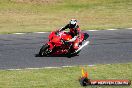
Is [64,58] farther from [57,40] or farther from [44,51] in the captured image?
[44,51]

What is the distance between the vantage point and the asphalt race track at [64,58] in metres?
18.1

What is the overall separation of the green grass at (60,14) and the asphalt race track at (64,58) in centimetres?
267

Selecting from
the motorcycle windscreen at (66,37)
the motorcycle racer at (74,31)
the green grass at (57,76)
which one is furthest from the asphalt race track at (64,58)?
the green grass at (57,76)

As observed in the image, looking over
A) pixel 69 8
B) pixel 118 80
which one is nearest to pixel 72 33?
pixel 118 80

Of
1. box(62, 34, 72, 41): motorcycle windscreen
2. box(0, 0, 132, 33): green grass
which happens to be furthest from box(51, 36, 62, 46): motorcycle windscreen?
box(0, 0, 132, 33): green grass

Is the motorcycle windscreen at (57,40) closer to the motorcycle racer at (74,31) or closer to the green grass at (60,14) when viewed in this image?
the motorcycle racer at (74,31)

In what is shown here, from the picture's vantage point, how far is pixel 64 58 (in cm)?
1902

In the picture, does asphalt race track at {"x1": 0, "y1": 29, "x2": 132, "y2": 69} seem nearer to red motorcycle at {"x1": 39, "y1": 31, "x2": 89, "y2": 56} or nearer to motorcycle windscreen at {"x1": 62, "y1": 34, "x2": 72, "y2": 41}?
red motorcycle at {"x1": 39, "y1": 31, "x2": 89, "y2": 56}

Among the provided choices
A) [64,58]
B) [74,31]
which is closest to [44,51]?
[64,58]

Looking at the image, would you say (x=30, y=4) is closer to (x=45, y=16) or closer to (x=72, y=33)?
(x=45, y=16)

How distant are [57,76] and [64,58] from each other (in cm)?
367

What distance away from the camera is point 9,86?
46.4ft

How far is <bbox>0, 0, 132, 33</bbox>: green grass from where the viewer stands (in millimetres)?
27922

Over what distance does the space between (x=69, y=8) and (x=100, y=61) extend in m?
17.1
